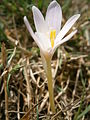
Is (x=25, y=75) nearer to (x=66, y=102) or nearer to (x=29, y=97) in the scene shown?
(x=29, y=97)

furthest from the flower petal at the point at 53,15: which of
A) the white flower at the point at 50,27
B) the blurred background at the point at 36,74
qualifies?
the blurred background at the point at 36,74

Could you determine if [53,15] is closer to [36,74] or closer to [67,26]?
[67,26]

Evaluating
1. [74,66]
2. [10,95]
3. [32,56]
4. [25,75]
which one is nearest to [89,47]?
[74,66]

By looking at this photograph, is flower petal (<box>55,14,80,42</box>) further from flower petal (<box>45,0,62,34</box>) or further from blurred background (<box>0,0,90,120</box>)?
blurred background (<box>0,0,90,120</box>)

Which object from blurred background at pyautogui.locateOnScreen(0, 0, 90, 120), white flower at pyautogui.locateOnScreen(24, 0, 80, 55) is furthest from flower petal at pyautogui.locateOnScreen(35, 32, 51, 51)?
blurred background at pyautogui.locateOnScreen(0, 0, 90, 120)

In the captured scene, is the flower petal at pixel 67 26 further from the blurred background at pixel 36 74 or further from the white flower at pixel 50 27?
the blurred background at pixel 36 74
